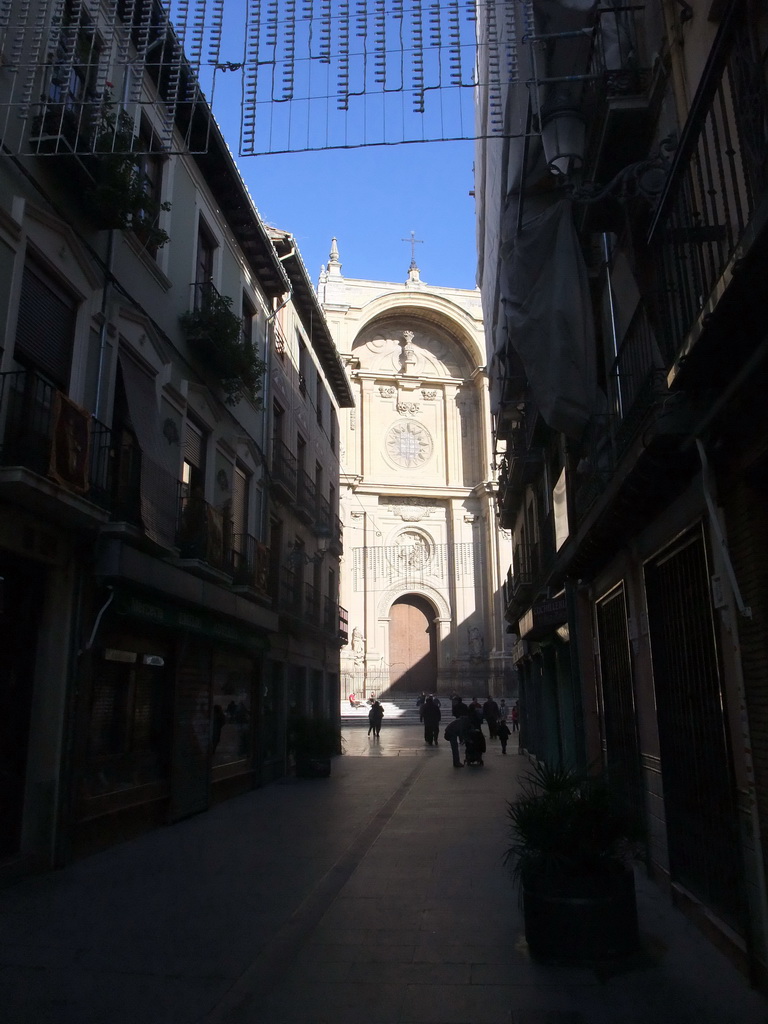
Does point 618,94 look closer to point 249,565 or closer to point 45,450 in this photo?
point 45,450

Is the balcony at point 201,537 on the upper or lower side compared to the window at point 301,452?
lower

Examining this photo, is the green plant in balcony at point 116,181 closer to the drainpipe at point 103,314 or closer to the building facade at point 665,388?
the drainpipe at point 103,314

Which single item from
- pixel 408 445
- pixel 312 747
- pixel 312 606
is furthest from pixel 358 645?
pixel 312 747

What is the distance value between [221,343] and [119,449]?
3.97 meters

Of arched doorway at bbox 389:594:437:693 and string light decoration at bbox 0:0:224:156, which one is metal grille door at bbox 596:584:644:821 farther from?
arched doorway at bbox 389:594:437:693

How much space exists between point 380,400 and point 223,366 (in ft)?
104

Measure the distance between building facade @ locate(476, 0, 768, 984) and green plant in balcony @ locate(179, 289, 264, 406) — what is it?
465 cm

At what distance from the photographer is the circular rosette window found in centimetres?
4453

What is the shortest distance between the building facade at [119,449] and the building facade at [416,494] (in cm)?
2514

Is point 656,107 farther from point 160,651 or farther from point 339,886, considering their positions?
point 160,651

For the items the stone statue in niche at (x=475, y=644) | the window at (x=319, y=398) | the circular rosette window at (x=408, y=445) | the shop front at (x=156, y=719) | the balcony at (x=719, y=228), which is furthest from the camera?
the circular rosette window at (x=408, y=445)

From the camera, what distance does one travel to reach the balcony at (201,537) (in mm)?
11469

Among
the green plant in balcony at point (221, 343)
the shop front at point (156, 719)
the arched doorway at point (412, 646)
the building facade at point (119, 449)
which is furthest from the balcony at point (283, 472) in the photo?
the arched doorway at point (412, 646)

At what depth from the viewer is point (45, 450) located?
7.65 m
